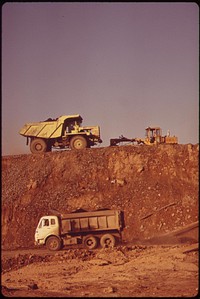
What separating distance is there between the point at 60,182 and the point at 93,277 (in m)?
16.1

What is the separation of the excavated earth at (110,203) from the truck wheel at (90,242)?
437 mm

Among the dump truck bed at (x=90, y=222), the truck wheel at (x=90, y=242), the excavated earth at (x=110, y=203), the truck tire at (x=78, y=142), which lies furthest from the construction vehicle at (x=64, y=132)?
the truck wheel at (x=90, y=242)

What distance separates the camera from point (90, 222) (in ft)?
73.8

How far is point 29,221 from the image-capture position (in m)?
28.2

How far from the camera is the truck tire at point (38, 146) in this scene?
3198 centimetres

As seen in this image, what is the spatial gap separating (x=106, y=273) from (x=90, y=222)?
6816 millimetres

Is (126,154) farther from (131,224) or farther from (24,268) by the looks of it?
(24,268)

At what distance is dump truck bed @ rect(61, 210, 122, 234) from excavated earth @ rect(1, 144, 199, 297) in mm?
1261

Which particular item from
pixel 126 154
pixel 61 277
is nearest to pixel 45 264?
pixel 61 277

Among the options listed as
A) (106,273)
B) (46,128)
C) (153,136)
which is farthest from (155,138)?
(106,273)

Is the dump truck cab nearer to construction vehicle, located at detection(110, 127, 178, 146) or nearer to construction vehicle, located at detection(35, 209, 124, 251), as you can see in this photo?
construction vehicle, located at detection(110, 127, 178, 146)

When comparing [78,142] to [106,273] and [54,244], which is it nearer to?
[54,244]

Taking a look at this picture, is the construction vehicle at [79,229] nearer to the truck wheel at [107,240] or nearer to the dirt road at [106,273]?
the truck wheel at [107,240]

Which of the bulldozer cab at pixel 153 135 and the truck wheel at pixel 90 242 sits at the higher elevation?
the bulldozer cab at pixel 153 135
